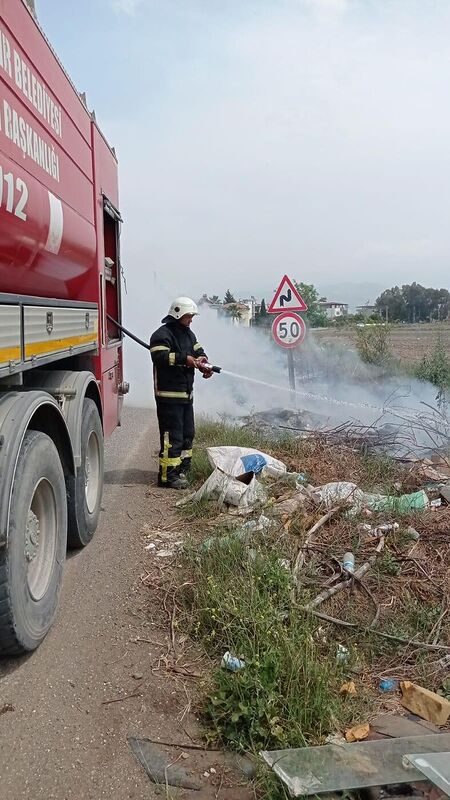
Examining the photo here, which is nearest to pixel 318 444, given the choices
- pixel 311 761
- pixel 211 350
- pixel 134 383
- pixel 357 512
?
pixel 357 512

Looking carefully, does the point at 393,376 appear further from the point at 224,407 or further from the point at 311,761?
the point at 311,761

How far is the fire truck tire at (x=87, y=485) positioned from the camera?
4195mm

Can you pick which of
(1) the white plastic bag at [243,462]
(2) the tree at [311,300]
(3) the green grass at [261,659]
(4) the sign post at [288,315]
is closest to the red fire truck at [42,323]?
(3) the green grass at [261,659]

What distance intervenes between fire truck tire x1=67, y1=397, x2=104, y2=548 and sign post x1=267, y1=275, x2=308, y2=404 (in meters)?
4.28

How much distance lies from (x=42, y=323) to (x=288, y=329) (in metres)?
5.76

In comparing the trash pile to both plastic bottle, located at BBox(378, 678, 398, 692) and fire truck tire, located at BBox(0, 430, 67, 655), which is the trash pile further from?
fire truck tire, located at BBox(0, 430, 67, 655)

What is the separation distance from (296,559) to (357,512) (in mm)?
907

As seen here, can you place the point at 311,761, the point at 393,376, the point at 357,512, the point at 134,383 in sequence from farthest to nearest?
the point at 134,383 < the point at 393,376 < the point at 357,512 < the point at 311,761

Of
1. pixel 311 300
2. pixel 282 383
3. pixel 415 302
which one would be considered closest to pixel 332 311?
pixel 415 302

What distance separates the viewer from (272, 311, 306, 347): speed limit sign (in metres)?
8.77

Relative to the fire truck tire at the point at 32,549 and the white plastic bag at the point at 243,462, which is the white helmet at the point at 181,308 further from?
the fire truck tire at the point at 32,549

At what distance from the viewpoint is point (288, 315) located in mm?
8789

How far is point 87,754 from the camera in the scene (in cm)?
245

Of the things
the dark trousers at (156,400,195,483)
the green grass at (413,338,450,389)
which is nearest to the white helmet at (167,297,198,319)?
the dark trousers at (156,400,195,483)
